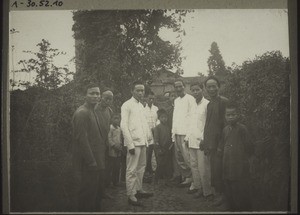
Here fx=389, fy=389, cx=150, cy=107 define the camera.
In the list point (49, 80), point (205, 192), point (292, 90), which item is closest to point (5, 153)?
point (49, 80)

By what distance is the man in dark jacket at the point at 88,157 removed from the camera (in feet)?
10.3

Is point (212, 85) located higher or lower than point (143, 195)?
higher

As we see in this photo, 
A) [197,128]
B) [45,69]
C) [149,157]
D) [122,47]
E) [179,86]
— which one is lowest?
[149,157]

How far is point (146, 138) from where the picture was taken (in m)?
3.18

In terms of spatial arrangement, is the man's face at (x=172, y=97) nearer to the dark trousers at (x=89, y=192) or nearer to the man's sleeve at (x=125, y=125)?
the man's sleeve at (x=125, y=125)

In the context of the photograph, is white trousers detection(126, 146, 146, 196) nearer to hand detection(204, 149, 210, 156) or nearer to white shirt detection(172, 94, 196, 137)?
white shirt detection(172, 94, 196, 137)

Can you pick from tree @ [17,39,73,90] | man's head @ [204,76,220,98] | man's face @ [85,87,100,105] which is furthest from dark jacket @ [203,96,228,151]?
tree @ [17,39,73,90]

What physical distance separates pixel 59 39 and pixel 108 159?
106 cm

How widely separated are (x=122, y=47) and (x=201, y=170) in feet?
3.95

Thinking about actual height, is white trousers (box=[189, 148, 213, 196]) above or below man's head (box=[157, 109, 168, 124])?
below

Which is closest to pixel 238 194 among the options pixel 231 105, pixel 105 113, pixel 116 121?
pixel 231 105

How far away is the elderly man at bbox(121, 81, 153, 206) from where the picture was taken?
124 inches

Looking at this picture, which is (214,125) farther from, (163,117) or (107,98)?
(107,98)

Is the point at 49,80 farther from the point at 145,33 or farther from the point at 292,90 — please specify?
the point at 292,90
